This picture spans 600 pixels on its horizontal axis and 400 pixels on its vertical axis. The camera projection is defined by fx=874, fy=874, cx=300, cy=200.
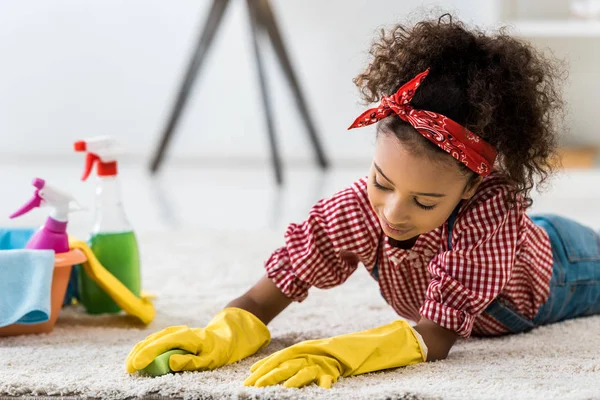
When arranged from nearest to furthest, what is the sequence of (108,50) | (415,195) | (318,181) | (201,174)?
1. (415,195)
2. (318,181)
3. (201,174)
4. (108,50)

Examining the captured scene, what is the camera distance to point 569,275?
1282 mm

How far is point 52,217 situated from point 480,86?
61cm

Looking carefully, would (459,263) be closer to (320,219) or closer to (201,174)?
(320,219)

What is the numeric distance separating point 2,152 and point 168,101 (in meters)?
0.72

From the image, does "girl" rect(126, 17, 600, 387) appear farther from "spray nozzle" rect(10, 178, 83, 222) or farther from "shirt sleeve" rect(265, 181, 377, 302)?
"spray nozzle" rect(10, 178, 83, 222)

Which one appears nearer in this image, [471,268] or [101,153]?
[471,268]

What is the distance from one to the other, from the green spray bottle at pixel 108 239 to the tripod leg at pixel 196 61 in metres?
1.53

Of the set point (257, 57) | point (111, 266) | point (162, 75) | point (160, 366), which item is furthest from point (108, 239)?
point (162, 75)

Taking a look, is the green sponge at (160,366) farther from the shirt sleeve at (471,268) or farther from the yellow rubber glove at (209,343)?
the shirt sleeve at (471,268)

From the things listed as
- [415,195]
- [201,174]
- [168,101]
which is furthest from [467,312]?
[168,101]

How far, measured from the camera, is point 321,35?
10.9 feet

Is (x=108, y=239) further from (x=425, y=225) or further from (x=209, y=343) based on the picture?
(x=425, y=225)

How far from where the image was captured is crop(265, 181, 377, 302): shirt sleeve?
114 cm

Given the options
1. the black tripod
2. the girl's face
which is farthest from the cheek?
the black tripod
